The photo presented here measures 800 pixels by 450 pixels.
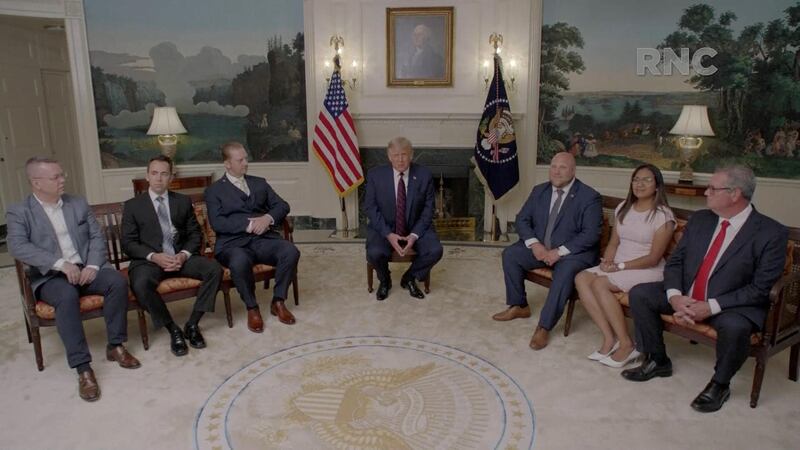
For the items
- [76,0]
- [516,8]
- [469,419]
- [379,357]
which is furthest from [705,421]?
[76,0]

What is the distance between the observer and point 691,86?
6.22 metres

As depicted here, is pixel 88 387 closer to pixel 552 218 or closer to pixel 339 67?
pixel 552 218

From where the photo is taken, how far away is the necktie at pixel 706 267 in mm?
3141

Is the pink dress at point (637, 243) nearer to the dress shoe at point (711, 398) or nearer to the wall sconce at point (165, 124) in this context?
the dress shoe at point (711, 398)

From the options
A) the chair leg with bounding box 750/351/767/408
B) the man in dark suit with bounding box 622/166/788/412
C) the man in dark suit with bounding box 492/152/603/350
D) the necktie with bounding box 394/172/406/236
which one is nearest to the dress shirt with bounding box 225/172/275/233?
the necktie with bounding box 394/172/406/236

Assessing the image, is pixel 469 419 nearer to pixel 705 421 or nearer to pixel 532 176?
pixel 705 421

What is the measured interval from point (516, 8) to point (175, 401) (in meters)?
5.36

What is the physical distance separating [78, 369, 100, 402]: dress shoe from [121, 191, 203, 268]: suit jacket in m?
0.81

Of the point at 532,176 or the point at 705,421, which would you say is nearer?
the point at 705,421

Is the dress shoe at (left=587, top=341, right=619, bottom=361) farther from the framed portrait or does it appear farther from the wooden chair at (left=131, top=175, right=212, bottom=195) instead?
the wooden chair at (left=131, top=175, right=212, bottom=195)

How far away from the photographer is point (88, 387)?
10.5 ft

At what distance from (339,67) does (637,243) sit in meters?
4.16

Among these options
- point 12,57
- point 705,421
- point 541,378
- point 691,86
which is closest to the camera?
point 705,421

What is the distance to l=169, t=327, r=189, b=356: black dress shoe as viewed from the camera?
372 cm
